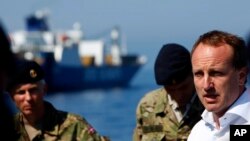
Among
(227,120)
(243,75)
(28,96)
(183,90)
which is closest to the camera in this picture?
(227,120)

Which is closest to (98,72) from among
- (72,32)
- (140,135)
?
(72,32)

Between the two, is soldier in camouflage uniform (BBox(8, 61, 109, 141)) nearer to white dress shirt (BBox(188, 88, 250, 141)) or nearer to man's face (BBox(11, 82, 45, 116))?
man's face (BBox(11, 82, 45, 116))

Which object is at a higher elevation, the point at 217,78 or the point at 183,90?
the point at 217,78

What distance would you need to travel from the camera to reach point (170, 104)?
4.51 meters

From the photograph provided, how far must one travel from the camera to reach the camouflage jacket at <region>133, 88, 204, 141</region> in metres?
4.42

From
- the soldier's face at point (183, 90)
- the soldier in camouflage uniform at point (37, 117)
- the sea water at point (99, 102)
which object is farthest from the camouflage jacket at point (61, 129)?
the sea water at point (99, 102)

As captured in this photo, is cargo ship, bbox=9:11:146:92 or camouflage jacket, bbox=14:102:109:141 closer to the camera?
camouflage jacket, bbox=14:102:109:141

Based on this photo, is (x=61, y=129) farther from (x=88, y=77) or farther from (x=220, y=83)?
(x=88, y=77)

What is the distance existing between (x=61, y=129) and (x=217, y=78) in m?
1.81

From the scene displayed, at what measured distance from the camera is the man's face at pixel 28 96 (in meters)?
4.09

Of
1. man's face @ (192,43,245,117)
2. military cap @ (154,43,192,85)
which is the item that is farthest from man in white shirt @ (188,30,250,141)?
military cap @ (154,43,192,85)

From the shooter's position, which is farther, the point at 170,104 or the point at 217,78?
the point at 170,104

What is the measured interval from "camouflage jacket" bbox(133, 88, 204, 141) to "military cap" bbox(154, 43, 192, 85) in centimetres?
20

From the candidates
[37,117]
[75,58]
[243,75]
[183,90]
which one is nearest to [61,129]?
[37,117]
